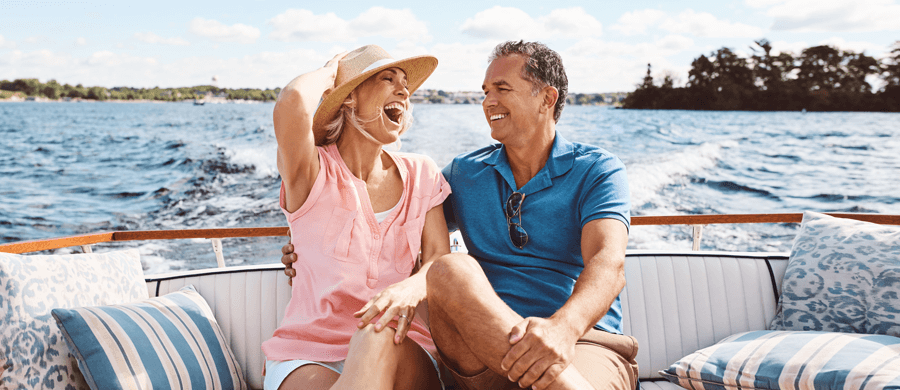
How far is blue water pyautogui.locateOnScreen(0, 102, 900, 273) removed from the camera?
923cm

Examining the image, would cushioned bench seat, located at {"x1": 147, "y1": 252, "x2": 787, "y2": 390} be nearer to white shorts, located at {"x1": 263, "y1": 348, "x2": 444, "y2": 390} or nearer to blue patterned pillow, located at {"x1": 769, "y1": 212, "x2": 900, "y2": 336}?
blue patterned pillow, located at {"x1": 769, "y1": 212, "x2": 900, "y2": 336}

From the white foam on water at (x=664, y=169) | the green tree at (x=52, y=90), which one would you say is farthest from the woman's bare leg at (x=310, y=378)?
the green tree at (x=52, y=90)

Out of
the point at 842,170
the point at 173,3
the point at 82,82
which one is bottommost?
the point at 842,170

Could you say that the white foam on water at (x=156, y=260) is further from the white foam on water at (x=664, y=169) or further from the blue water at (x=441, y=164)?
the white foam on water at (x=664, y=169)

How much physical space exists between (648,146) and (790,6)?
72.9ft

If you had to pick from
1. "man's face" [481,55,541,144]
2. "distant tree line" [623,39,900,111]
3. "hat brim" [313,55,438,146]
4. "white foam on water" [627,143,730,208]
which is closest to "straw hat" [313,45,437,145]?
"hat brim" [313,55,438,146]

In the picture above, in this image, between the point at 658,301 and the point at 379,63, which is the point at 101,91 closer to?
the point at 379,63

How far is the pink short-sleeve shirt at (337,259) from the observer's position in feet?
4.75

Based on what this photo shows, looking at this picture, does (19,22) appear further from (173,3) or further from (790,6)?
(790,6)

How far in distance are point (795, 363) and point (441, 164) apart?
9.59m

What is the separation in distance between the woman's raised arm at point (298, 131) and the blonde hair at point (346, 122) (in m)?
0.08

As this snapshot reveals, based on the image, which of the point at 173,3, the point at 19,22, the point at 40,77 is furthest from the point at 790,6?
the point at 40,77

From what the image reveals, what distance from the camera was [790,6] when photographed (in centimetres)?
2989

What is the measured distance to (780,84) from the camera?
26.1m
